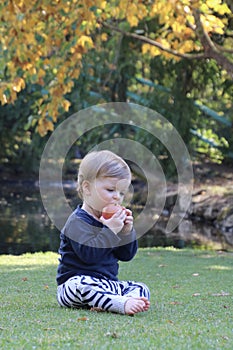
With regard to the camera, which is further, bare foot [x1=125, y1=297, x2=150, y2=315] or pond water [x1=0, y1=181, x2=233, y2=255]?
pond water [x1=0, y1=181, x2=233, y2=255]

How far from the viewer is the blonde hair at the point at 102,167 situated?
4047 mm

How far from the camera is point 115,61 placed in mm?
15031

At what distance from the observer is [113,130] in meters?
19.4

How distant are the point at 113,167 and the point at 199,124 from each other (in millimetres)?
15102

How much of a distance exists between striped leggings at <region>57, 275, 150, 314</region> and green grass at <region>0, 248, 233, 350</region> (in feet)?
0.24

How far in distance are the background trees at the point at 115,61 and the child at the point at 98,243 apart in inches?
188

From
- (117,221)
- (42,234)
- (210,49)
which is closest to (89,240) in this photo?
(117,221)

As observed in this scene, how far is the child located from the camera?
397 centimetres

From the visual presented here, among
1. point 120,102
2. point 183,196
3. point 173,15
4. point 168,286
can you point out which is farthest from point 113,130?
point 168,286

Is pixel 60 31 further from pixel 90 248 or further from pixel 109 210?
pixel 90 248

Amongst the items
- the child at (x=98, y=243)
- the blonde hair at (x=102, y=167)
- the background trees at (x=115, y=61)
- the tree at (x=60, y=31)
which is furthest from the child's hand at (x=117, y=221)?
the background trees at (x=115, y=61)

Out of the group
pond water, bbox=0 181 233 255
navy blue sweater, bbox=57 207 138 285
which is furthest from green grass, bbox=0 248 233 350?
pond water, bbox=0 181 233 255

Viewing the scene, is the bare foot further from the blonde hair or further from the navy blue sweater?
the blonde hair

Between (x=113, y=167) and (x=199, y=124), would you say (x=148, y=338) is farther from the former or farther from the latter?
(x=199, y=124)
